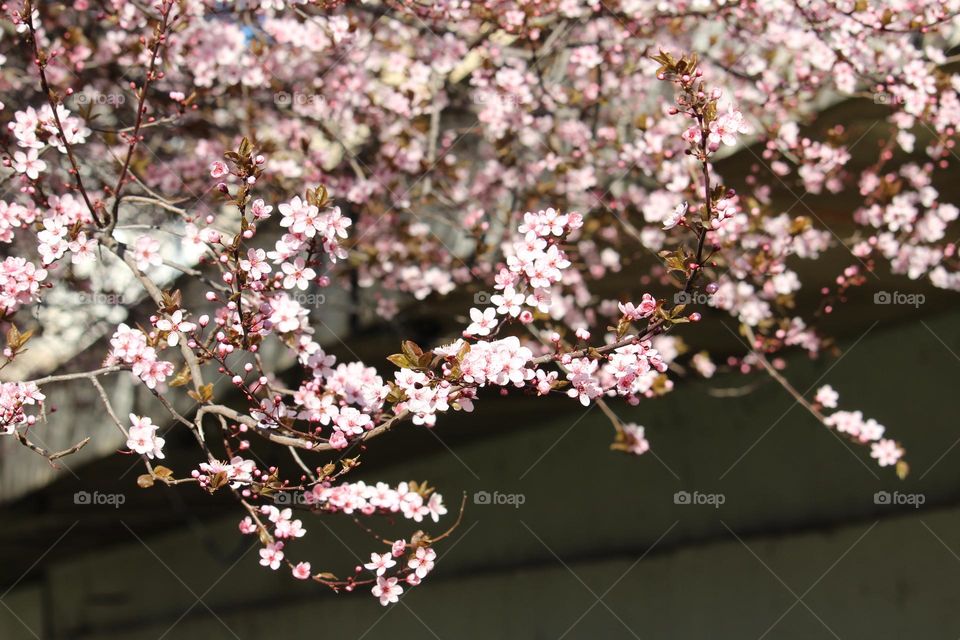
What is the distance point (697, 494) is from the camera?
224 inches

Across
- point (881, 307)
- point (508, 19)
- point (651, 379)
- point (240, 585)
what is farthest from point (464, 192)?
point (240, 585)

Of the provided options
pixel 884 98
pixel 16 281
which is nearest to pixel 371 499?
pixel 16 281

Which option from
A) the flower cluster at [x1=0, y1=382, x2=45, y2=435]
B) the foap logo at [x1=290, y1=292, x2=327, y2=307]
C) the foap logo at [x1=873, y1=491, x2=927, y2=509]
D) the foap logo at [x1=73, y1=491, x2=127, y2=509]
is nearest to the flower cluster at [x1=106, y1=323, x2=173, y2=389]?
the flower cluster at [x1=0, y1=382, x2=45, y2=435]

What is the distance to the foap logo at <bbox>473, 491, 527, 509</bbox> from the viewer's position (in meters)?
6.18

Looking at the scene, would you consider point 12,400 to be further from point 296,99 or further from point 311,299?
point 296,99

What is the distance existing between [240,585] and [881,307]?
483 centimetres

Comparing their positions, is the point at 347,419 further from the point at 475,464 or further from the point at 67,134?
the point at 475,464

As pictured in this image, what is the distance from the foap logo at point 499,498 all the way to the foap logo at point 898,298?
254cm

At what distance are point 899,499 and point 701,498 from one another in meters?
1.12

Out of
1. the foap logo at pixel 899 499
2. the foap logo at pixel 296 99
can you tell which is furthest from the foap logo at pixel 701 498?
the foap logo at pixel 296 99

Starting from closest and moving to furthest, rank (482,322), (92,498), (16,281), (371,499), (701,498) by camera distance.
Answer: (482,322) → (16,281) → (371,499) → (92,498) → (701,498)

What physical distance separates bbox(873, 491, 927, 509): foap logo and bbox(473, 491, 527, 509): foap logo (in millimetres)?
2177

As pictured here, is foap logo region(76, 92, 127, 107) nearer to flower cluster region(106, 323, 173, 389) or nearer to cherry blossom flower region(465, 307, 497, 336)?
flower cluster region(106, 323, 173, 389)

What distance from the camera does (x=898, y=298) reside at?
4938mm
